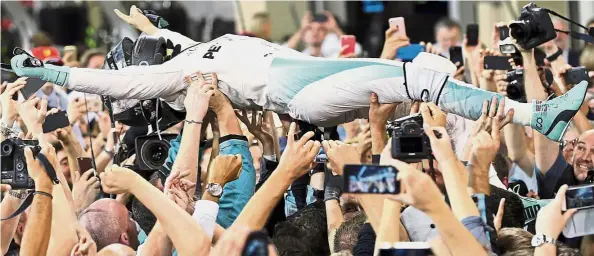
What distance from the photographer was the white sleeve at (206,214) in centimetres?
455

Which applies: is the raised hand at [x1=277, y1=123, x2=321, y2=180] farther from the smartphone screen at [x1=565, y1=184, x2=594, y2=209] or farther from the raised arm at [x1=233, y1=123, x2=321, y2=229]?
the smartphone screen at [x1=565, y1=184, x2=594, y2=209]

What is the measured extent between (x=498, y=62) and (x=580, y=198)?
2.89 metres

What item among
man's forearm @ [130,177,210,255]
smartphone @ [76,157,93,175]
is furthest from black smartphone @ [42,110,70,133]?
man's forearm @ [130,177,210,255]

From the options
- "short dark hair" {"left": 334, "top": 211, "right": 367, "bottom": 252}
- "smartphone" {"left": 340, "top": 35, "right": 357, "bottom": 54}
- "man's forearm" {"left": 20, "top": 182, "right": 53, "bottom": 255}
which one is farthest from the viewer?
"smartphone" {"left": 340, "top": 35, "right": 357, "bottom": 54}

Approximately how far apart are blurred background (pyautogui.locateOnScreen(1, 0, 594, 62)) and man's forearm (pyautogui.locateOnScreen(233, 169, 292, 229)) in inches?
278

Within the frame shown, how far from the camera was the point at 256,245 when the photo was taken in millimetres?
3352

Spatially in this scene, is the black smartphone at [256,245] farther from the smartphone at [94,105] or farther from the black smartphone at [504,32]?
the smartphone at [94,105]

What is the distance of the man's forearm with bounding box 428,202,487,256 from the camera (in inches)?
147

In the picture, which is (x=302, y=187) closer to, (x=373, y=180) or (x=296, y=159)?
(x=296, y=159)

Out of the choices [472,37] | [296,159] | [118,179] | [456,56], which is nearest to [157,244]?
[118,179]

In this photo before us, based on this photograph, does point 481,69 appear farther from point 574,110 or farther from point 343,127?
point 574,110

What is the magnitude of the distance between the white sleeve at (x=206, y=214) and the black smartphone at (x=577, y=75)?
2.72 meters

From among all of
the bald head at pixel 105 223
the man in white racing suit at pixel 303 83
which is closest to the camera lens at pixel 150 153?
the man in white racing suit at pixel 303 83

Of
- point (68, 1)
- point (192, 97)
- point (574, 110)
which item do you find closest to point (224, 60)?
point (192, 97)
